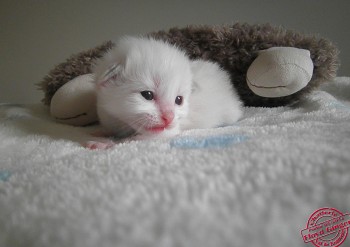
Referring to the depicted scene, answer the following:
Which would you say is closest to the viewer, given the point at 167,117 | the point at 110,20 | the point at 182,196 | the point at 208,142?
the point at 182,196

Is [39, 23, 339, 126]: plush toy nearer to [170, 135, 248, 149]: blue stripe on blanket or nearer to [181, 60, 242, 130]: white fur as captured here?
[181, 60, 242, 130]: white fur

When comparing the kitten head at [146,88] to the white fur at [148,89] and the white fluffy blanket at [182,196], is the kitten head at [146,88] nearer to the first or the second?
the white fur at [148,89]

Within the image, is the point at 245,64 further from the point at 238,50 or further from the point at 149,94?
the point at 149,94

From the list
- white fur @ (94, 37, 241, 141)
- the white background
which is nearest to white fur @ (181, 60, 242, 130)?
white fur @ (94, 37, 241, 141)

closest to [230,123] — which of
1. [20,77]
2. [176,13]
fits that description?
[176,13]

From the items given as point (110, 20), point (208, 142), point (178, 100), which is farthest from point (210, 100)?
point (110, 20)

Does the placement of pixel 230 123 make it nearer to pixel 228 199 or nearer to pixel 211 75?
pixel 211 75
